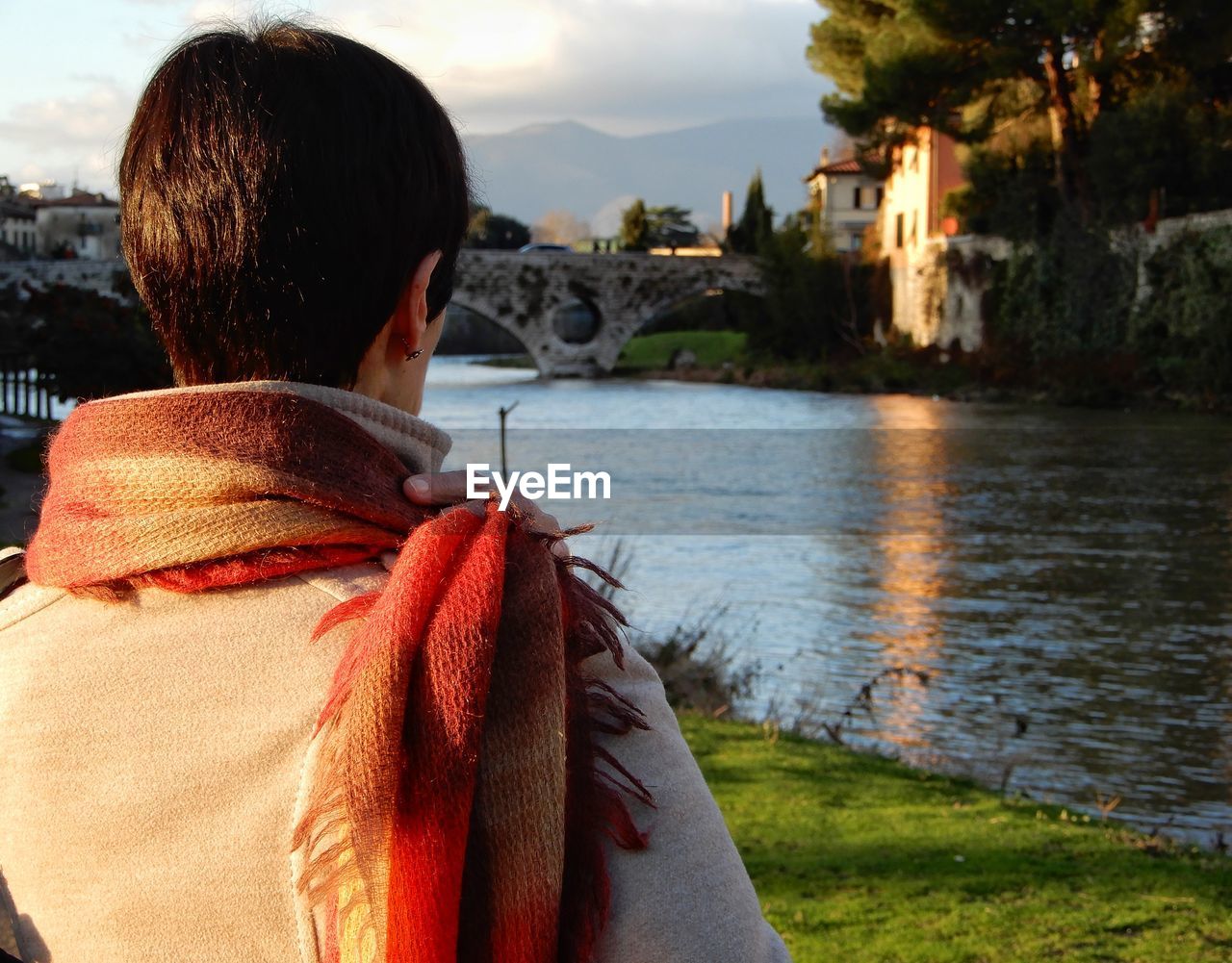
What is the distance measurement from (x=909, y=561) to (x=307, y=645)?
9.72 m

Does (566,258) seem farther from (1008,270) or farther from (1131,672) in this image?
(1131,672)

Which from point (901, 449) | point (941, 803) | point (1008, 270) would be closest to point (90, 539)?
point (941, 803)

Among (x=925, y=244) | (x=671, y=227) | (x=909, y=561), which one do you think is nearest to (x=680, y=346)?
(x=925, y=244)

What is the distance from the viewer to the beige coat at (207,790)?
837 millimetres

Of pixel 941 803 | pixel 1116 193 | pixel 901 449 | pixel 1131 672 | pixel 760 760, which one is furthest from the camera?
pixel 1116 193

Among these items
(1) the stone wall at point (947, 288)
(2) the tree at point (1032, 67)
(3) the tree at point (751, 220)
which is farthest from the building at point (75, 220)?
(2) the tree at point (1032, 67)

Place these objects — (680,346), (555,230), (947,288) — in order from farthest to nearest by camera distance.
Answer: (555,230) < (680,346) < (947,288)

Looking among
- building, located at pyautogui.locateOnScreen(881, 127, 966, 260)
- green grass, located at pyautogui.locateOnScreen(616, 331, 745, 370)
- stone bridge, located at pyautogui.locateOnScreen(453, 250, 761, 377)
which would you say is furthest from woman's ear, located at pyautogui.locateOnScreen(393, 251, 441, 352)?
stone bridge, located at pyautogui.locateOnScreen(453, 250, 761, 377)

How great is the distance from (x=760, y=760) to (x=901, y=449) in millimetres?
13165

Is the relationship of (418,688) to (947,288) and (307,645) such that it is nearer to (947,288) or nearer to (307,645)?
(307,645)

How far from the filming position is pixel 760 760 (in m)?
4.71

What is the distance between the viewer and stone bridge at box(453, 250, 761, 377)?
36094 mm

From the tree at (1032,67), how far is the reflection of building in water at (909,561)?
21.7ft

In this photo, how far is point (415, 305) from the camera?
39.1 inches
